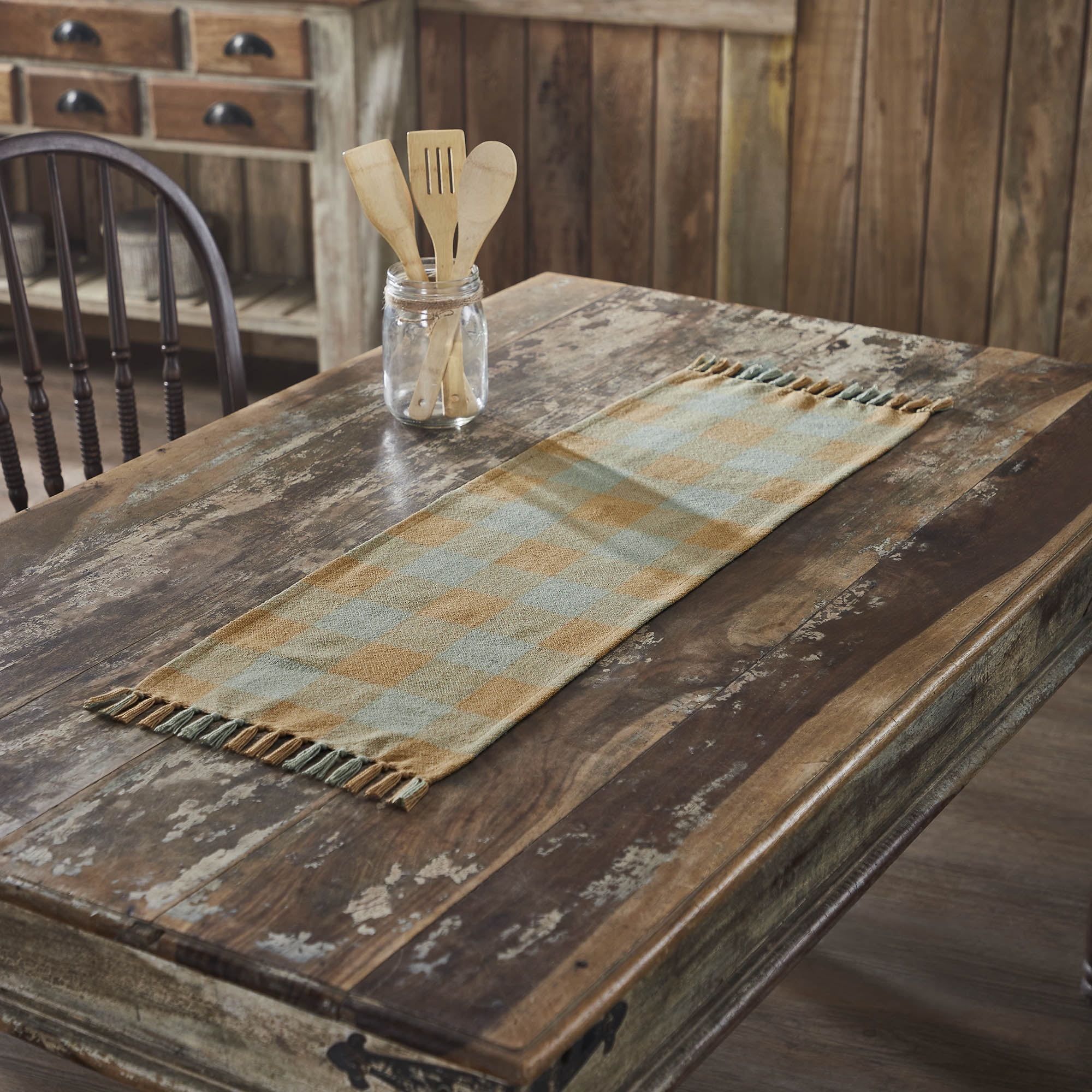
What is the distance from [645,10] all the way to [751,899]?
253 cm

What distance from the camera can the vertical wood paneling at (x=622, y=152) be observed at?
3.21m

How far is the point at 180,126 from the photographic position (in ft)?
10.6

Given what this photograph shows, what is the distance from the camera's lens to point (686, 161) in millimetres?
3246

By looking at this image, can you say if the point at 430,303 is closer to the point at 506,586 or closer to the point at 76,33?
the point at 506,586

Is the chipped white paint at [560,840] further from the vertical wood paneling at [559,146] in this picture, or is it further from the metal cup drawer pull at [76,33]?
the metal cup drawer pull at [76,33]

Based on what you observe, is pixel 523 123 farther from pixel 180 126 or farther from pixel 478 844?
pixel 478 844

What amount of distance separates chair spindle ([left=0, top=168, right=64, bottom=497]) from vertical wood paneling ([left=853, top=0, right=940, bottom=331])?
1.92 metres

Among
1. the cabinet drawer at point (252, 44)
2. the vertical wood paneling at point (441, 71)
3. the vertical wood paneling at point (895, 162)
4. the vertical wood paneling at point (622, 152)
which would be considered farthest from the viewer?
the vertical wood paneling at point (441, 71)

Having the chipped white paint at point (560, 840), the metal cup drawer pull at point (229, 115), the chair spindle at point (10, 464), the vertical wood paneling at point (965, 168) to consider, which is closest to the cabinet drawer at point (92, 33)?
the metal cup drawer pull at point (229, 115)

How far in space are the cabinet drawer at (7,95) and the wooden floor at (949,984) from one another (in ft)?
7.50

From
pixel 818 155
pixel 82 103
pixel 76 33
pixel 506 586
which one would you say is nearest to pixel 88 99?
pixel 82 103

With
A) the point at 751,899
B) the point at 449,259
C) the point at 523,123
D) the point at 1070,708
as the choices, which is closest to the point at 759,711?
the point at 751,899

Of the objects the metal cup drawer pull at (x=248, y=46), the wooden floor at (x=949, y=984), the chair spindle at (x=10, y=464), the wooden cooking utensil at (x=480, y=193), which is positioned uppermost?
the wooden cooking utensil at (x=480, y=193)

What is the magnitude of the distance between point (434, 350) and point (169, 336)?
39 centimetres
